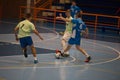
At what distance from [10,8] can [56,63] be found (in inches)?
693

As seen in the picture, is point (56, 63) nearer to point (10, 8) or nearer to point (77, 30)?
point (77, 30)

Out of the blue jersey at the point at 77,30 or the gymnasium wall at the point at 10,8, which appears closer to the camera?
the blue jersey at the point at 77,30

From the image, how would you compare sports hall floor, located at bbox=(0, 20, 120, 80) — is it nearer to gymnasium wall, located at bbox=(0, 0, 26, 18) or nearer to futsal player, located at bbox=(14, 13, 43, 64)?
futsal player, located at bbox=(14, 13, 43, 64)

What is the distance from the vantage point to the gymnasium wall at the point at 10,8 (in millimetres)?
29422

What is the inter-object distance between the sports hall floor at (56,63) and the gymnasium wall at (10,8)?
1098 centimetres

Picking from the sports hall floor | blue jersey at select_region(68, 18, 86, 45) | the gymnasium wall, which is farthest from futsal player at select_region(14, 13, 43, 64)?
the gymnasium wall

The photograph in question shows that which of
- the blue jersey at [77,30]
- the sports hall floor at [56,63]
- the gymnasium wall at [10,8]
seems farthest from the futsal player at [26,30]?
the gymnasium wall at [10,8]

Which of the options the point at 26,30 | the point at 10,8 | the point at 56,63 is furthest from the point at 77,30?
the point at 10,8

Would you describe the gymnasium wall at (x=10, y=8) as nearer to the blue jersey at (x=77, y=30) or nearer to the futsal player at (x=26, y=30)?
the blue jersey at (x=77, y=30)

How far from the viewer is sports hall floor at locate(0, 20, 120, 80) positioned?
1084 cm

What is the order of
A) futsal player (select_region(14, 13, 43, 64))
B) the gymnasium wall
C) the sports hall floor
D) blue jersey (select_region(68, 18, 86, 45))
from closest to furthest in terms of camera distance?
1. the sports hall floor
2. futsal player (select_region(14, 13, 43, 64))
3. blue jersey (select_region(68, 18, 86, 45))
4. the gymnasium wall

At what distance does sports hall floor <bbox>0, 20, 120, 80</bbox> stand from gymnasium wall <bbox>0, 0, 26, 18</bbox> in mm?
10982

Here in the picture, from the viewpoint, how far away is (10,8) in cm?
2958

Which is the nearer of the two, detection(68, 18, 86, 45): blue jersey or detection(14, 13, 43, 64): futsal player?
detection(14, 13, 43, 64): futsal player
